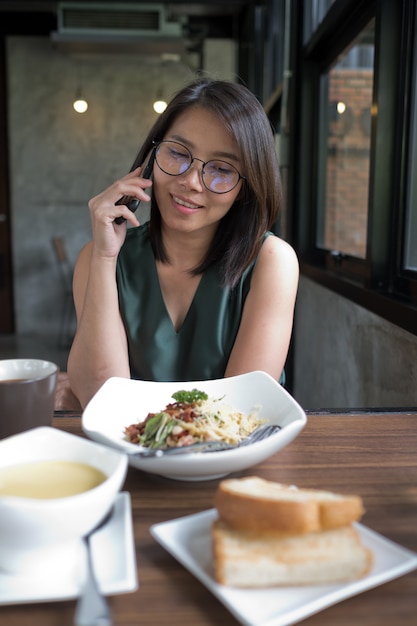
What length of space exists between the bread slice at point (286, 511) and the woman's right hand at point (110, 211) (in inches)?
40.1

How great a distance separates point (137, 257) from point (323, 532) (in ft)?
4.23

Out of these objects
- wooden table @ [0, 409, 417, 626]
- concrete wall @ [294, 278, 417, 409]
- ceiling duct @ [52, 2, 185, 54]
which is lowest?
concrete wall @ [294, 278, 417, 409]

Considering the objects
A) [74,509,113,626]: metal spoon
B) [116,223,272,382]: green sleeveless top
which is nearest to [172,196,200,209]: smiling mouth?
[116,223,272,382]: green sleeveless top

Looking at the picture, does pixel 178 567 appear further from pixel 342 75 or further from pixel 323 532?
pixel 342 75

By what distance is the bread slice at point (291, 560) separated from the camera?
1.83 ft

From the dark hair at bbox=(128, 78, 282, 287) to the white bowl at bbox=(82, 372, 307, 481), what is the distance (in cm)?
62

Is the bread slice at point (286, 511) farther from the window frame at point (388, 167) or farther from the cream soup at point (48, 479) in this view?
the window frame at point (388, 167)

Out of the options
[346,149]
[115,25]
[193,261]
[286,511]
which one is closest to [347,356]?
[193,261]

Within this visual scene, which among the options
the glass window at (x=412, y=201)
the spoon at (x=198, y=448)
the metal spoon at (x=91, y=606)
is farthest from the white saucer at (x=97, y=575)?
the glass window at (x=412, y=201)

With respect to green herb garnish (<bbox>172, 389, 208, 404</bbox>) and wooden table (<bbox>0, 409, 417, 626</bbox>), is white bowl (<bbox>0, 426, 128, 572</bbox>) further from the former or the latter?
green herb garnish (<bbox>172, 389, 208, 404</bbox>)

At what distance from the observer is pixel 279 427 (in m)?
0.93

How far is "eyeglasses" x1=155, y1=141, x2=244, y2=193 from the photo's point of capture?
151 centimetres

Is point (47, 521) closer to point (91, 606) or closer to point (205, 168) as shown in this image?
point (91, 606)

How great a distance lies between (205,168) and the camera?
152 cm
